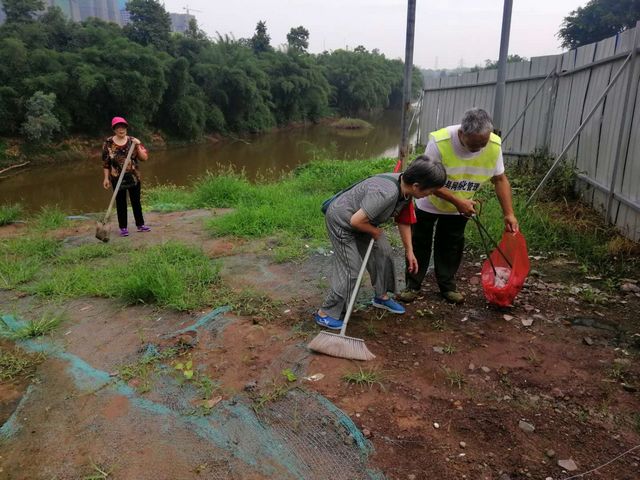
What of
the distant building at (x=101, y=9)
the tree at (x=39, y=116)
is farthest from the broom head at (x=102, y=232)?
the distant building at (x=101, y=9)

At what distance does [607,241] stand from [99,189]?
13.8m

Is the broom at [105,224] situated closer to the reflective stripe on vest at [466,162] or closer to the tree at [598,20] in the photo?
the reflective stripe on vest at [466,162]

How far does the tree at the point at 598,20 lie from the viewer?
23484 millimetres

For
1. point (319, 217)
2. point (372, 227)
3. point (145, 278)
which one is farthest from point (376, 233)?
point (319, 217)

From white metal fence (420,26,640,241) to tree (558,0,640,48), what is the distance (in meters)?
21.1

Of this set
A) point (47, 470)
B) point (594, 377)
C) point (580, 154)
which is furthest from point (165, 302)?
point (580, 154)

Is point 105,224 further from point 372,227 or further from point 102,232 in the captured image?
point 372,227

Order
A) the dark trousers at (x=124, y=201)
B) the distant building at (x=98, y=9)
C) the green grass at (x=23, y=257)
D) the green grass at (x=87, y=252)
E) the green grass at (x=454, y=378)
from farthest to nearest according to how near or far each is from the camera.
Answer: the distant building at (x=98, y=9)
the dark trousers at (x=124, y=201)
the green grass at (x=87, y=252)
the green grass at (x=23, y=257)
the green grass at (x=454, y=378)

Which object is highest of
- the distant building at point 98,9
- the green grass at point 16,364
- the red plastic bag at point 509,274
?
the distant building at point 98,9

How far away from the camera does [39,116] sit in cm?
1692

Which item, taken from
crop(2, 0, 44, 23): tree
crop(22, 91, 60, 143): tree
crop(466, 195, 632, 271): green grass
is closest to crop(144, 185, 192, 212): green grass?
crop(466, 195, 632, 271): green grass

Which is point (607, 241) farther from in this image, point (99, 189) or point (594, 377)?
point (99, 189)

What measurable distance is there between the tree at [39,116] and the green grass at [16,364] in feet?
56.0

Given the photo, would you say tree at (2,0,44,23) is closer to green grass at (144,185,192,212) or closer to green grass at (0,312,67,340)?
green grass at (144,185,192,212)
